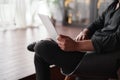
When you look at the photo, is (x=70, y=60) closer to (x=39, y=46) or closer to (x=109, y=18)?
(x=39, y=46)

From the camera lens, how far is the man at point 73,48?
1277mm

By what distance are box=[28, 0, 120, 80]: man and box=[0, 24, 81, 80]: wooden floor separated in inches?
28.5

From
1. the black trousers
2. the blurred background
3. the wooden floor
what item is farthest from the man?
the blurred background

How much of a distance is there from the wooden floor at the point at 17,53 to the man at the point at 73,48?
28.5 inches

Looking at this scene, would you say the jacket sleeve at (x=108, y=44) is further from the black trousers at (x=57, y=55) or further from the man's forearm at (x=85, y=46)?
the black trousers at (x=57, y=55)

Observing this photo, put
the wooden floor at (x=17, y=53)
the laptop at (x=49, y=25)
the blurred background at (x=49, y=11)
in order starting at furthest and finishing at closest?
the blurred background at (x=49, y=11) < the wooden floor at (x=17, y=53) < the laptop at (x=49, y=25)

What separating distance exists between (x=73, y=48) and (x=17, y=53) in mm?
1659

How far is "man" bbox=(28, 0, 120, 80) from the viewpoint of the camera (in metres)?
1.28

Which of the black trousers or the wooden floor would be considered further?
the wooden floor

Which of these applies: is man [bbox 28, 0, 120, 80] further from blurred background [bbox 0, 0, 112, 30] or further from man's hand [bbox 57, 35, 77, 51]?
blurred background [bbox 0, 0, 112, 30]

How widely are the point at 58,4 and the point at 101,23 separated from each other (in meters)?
3.42

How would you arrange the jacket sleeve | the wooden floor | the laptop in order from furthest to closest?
the wooden floor → the laptop → the jacket sleeve

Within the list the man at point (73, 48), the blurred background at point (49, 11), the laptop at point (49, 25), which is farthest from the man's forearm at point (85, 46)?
the blurred background at point (49, 11)

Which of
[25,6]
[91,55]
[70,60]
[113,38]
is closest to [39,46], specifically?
[70,60]
